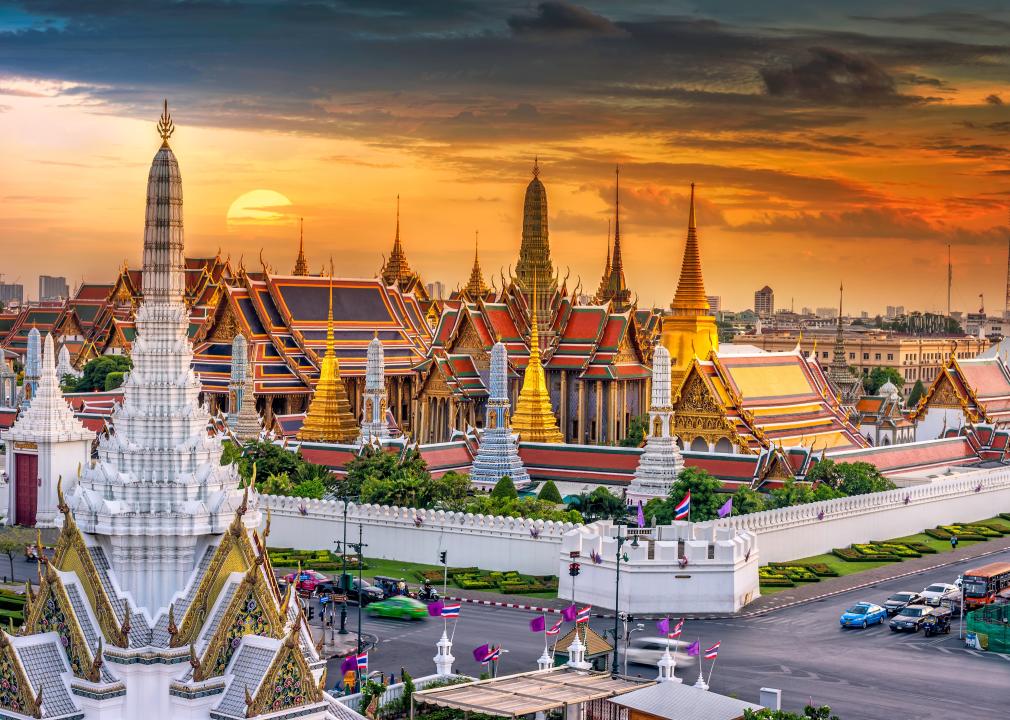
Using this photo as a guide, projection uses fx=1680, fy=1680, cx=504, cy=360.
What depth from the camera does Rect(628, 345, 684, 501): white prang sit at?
53.5m

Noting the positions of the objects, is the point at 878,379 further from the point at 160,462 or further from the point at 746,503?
the point at 160,462

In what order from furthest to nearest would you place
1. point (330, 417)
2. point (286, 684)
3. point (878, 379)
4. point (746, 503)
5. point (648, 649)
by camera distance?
Answer: point (878, 379) < point (330, 417) < point (746, 503) < point (648, 649) < point (286, 684)

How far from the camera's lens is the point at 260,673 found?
79.0 ft

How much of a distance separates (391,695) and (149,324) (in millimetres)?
7712

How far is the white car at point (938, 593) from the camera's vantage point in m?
41.5

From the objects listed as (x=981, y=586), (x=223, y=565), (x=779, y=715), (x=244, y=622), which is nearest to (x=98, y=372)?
(x=981, y=586)

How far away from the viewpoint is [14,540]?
48375mm

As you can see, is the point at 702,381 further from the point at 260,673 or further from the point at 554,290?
the point at 260,673

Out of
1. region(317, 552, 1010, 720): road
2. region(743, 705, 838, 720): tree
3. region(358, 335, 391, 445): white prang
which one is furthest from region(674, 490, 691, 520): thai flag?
region(358, 335, 391, 445): white prang

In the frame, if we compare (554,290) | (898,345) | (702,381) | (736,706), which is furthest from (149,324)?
(898,345)

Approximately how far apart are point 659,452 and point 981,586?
14.9 metres

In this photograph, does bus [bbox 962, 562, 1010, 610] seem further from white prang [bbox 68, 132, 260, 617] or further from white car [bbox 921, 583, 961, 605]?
white prang [bbox 68, 132, 260, 617]

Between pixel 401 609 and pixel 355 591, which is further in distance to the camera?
pixel 355 591

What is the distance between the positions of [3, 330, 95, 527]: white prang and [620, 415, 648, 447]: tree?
1028 inches
